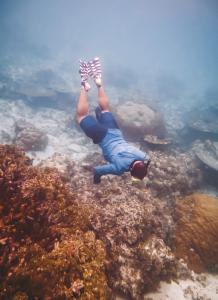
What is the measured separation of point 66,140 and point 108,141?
6835 mm

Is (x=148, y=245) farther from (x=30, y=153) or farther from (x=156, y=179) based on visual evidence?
(x=30, y=153)

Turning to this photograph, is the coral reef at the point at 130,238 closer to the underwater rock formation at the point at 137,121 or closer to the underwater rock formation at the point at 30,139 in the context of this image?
the underwater rock formation at the point at 30,139

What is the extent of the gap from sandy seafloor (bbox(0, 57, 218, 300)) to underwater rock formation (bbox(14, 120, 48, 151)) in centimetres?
30

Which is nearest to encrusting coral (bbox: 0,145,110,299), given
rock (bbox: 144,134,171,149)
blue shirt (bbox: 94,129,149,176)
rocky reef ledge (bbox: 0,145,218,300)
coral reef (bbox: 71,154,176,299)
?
rocky reef ledge (bbox: 0,145,218,300)

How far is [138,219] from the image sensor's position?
5.00 m

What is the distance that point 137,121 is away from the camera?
1254 cm

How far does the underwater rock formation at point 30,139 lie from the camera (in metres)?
10.7

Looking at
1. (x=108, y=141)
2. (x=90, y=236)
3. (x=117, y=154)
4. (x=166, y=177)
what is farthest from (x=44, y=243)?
(x=166, y=177)

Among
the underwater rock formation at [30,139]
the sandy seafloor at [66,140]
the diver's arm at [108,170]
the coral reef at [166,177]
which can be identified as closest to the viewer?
the sandy seafloor at [66,140]

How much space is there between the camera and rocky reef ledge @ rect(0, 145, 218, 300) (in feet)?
10.7

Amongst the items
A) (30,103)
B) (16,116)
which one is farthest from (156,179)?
(30,103)

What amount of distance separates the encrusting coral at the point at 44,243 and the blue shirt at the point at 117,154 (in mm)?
1133

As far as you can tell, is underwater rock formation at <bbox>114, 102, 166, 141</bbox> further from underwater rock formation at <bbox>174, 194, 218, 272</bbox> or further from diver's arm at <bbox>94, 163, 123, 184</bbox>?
diver's arm at <bbox>94, 163, 123, 184</bbox>

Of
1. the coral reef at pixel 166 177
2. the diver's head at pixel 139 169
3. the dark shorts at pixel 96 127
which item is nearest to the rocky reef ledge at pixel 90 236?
the coral reef at pixel 166 177
